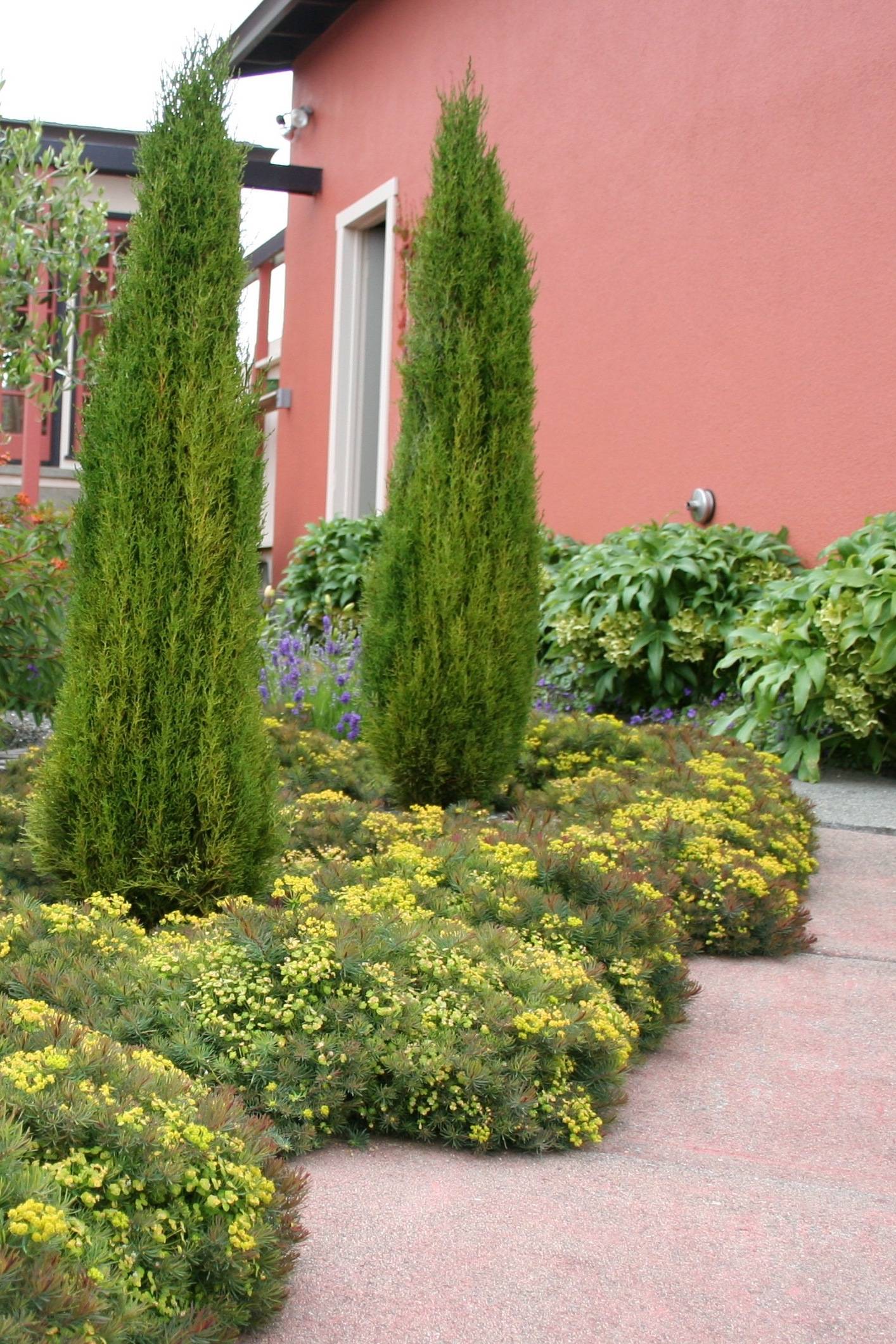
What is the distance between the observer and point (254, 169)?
12023mm

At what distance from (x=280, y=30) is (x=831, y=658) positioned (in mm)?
9616

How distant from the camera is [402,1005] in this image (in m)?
2.47

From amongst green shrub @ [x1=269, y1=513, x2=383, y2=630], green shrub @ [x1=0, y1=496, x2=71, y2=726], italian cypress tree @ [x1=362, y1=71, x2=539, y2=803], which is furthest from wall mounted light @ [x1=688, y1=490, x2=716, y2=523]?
green shrub @ [x1=0, y1=496, x2=71, y2=726]

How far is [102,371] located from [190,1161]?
2.24 m

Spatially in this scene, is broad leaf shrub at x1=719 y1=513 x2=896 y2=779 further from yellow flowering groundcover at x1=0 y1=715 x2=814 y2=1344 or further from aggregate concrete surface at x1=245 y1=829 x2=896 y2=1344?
aggregate concrete surface at x1=245 y1=829 x2=896 y2=1344

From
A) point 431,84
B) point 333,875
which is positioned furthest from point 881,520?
point 431,84

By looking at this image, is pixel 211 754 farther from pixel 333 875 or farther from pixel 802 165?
pixel 802 165

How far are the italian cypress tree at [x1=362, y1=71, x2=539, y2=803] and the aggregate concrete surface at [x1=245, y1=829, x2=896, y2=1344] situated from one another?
1.89m

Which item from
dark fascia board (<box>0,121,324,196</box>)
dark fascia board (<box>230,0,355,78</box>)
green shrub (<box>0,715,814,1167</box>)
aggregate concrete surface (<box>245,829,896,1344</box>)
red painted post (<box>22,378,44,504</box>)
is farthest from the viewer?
dark fascia board (<box>230,0,355,78</box>)

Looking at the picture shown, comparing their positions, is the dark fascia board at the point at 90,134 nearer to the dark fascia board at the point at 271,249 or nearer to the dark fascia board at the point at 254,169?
the dark fascia board at the point at 254,169

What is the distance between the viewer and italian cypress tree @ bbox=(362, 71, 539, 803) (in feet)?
15.6

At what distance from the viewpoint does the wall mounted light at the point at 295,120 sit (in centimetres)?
1280

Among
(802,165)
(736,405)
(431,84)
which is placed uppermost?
(431,84)

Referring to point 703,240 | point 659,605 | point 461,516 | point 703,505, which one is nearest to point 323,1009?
point 461,516
